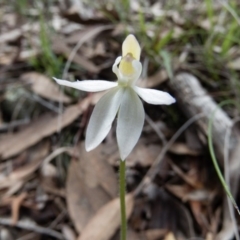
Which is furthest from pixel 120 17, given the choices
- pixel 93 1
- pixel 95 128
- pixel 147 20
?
pixel 95 128

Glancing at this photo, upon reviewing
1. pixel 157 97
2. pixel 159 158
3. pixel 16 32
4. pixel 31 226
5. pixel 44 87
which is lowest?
pixel 31 226

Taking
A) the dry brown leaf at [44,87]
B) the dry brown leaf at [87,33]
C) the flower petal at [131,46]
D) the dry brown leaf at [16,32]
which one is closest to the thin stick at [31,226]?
the dry brown leaf at [44,87]

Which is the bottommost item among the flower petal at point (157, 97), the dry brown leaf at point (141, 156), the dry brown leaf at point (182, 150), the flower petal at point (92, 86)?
the dry brown leaf at point (141, 156)

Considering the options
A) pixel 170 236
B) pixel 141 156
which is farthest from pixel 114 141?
pixel 170 236

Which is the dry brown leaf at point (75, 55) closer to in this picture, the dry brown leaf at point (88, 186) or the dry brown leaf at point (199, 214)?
the dry brown leaf at point (88, 186)

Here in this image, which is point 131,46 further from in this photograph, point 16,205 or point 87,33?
point 87,33

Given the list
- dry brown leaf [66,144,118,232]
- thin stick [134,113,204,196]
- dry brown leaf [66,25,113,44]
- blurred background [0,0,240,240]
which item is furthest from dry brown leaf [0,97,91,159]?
dry brown leaf [66,25,113,44]

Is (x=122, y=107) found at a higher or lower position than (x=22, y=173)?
higher

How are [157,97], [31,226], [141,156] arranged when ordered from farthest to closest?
[141,156] < [31,226] < [157,97]

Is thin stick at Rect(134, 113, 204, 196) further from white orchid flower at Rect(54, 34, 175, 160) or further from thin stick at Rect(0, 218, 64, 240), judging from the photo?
white orchid flower at Rect(54, 34, 175, 160)
